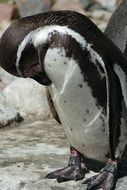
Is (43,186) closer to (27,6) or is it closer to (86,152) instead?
(86,152)

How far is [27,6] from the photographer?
36.5ft

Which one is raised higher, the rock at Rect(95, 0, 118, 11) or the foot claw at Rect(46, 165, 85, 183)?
the rock at Rect(95, 0, 118, 11)

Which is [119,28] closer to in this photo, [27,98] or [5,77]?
[27,98]

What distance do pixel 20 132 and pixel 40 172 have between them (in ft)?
Result: 3.20

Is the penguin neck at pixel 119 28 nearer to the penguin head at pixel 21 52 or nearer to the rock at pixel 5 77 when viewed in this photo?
the penguin head at pixel 21 52

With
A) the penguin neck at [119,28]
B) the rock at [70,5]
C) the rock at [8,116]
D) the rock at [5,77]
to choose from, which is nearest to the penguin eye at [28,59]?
the penguin neck at [119,28]

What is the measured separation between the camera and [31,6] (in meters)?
11.1

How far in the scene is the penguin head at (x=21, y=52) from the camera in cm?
328

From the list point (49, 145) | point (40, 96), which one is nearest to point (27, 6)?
point (40, 96)

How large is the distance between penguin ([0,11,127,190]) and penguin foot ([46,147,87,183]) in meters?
0.25

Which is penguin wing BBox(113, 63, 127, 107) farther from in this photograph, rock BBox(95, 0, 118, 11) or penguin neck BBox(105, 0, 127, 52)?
rock BBox(95, 0, 118, 11)

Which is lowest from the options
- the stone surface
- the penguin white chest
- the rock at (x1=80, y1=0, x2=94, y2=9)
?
the stone surface

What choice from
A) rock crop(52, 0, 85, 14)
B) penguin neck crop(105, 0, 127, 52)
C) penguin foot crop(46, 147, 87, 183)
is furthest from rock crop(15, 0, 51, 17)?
penguin foot crop(46, 147, 87, 183)

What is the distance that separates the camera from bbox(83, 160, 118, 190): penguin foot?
3539mm
